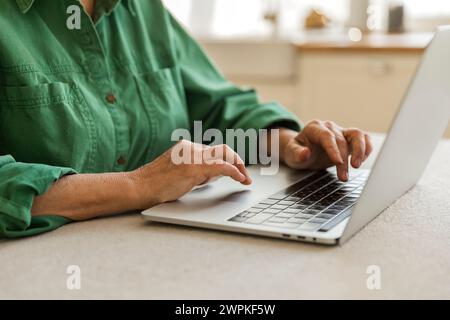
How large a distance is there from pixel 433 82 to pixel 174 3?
255 cm

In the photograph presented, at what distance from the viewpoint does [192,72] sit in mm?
1323

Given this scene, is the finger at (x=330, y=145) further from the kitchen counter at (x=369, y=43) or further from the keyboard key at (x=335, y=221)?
the kitchen counter at (x=369, y=43)

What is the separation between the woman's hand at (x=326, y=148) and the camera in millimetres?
1049

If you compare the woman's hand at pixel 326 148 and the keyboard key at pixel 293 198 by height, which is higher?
the woman's hand at pixel 326 148

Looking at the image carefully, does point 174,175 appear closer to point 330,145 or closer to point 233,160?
point 233,160

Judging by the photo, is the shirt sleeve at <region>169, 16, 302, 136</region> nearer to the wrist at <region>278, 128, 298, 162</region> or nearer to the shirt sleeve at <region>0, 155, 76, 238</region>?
the wrist at <region>278, 128, 298, 162</region>

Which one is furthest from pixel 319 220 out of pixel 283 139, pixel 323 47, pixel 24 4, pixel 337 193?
pixel 323 47

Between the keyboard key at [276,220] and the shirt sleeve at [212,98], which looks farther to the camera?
the shirt sleeve at [212,98]

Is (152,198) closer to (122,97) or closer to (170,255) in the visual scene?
(170,255)

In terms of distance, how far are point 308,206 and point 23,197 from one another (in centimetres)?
34

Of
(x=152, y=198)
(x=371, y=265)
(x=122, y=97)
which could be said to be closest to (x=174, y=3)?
(x=122, y=97)

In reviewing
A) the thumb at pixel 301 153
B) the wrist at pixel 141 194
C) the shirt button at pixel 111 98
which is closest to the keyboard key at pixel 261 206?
the wrist at pixel 141 194

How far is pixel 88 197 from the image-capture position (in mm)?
842

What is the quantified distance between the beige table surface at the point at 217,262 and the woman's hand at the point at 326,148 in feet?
0.69
